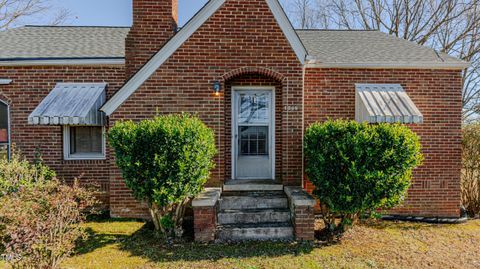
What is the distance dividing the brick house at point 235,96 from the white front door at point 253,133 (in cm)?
3

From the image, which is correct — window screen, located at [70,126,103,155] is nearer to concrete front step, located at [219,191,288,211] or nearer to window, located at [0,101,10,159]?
window, located at [0,101,10,159]

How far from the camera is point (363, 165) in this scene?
17.8 ft

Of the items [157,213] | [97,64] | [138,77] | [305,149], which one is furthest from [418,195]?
[97,64]

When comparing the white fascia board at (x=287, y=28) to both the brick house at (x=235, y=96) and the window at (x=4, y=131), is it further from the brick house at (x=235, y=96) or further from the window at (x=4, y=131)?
the window at (x=4, y=131)

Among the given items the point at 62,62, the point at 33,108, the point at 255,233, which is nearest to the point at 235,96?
the point at 255,233

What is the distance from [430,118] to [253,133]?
15.9 feet

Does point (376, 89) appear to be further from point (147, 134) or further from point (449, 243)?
point (147, 134)

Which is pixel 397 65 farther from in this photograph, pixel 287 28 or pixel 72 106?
pixel 72 106

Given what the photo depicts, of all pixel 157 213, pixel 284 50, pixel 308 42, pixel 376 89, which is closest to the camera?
pixel 157 213

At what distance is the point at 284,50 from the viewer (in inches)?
265

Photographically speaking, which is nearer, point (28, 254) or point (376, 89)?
point (28, 254)

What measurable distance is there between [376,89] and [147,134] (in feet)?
19.5

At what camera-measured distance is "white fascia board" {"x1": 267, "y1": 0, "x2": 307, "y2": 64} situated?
6602 millimetres

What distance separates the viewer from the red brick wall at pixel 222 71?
6.68 meters
